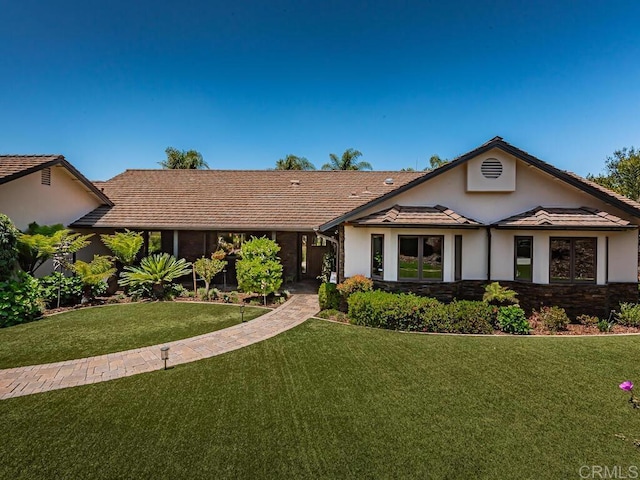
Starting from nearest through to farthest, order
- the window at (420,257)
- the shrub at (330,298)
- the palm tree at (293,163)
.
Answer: the window at (420,257)
the shrub at (330,298)
the palm tree at (293,163)

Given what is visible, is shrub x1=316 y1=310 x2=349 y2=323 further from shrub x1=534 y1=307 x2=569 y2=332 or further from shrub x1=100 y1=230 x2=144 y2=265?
shrub x1=100 y1=230 x2=144 y2=265

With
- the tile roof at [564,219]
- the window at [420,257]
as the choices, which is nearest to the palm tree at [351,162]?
the tile roof at [564,219]

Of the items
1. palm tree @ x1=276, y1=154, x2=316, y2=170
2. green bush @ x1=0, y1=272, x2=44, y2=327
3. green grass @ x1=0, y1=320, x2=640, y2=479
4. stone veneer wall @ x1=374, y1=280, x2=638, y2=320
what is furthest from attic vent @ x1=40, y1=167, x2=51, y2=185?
palm tree @ x1=276, y1=154, x2=316, y2=170

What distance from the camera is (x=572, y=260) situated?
1171 cm

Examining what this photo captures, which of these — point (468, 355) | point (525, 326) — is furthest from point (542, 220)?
point (468, 355)

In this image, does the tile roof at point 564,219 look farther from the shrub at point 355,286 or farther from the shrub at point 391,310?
the shrub at point 355,286

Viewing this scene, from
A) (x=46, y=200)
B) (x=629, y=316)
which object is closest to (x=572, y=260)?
(x=629, y=316)

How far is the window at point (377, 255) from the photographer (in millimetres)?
12589

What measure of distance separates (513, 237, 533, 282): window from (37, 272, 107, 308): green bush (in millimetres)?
17317

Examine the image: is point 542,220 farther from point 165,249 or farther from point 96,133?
point 96,133

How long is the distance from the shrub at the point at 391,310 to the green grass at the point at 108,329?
3.97 metres

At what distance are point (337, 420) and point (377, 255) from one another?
833 cm

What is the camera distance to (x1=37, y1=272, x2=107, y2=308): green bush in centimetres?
1234

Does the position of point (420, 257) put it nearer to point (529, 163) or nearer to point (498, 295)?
point (498, 295)
